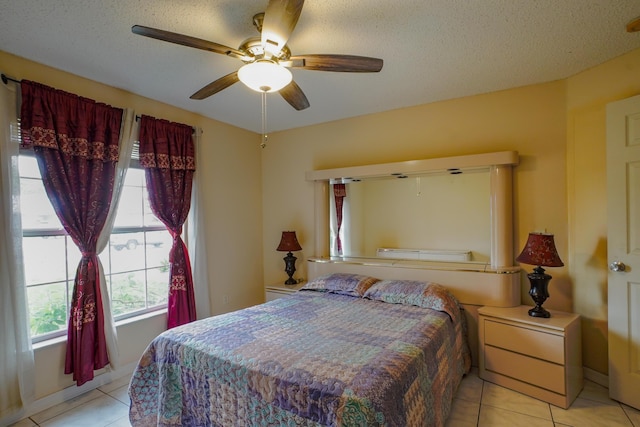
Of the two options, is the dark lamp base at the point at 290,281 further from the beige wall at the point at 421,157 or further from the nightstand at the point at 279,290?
the beige wall at the point at 421,157

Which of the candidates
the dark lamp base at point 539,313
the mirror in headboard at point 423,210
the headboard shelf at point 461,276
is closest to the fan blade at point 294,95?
the mirror in headboard at point 423,210

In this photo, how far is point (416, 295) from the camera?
2643 millimetres

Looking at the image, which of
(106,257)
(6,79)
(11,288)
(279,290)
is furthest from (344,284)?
(6,79)

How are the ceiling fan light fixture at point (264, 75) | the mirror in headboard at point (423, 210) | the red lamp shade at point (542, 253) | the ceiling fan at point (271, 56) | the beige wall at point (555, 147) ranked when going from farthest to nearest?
the mirror in headboard at point (423, 210), the beige wall at point (555, 147), the red lamp shade at point (542, 253), the ceiling fan light fixture at point (264, 75), the ceiling fan at point (271, 56)

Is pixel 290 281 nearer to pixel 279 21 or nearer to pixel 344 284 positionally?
pixel 344 284

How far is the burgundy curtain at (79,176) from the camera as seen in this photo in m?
2.23

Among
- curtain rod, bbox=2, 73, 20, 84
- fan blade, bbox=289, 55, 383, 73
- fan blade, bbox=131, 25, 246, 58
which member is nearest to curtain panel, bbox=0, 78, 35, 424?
curtain rod, bbox=2, 73, 20, 84

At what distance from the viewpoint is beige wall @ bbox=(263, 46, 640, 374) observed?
2432 mm

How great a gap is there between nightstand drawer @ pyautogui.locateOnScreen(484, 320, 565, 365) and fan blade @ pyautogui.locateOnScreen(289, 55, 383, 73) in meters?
2.17

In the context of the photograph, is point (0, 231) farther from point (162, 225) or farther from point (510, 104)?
point (510, 104)

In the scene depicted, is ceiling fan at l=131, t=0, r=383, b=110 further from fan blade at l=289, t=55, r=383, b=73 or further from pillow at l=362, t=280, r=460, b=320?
pillow at l=362, t=280, r=460, b=320

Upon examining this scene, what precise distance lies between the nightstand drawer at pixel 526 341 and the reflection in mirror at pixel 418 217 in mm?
665

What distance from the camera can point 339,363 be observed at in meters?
1.61

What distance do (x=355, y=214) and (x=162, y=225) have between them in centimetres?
209
